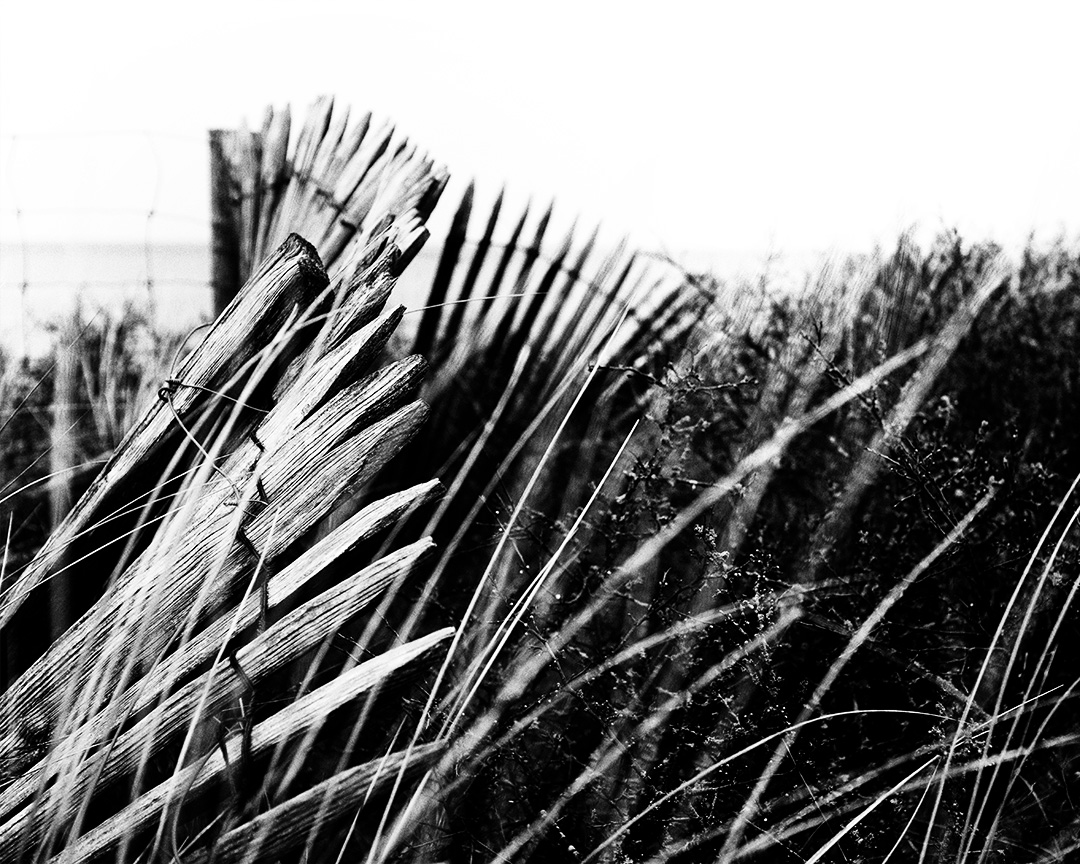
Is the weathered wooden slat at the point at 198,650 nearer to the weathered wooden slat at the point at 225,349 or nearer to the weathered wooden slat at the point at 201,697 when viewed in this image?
the weathered wooden slat at the point at 201,697

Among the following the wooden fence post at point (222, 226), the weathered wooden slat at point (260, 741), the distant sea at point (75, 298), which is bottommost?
the weathered wooden slat at point (260, 741)

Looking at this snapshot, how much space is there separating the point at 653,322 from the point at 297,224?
0.96 meters

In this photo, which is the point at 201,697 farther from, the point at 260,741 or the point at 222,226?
the point at 222,226

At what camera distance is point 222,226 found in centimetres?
267

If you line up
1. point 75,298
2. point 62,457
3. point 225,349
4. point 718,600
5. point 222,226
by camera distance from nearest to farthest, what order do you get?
point 225,349 → point 718,600 → point 62,457 → point 222,226 → point 75,298

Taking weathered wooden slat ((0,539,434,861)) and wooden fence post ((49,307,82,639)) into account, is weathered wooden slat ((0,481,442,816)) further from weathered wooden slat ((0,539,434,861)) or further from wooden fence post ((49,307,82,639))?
wooden fence post ((49,307,82,639))

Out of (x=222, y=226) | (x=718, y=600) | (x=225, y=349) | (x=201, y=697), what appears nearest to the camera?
(x=201, y=697)

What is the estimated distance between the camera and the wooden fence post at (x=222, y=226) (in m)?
2.59

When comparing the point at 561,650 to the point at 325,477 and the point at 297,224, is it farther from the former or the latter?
the point at 297,224

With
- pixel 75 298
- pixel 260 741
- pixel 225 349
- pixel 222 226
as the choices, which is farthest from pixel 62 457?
pixel 260 741

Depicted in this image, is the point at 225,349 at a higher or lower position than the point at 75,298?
higher

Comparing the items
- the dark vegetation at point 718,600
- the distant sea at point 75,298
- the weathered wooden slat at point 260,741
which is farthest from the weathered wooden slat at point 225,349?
the distant sea at point 75,298

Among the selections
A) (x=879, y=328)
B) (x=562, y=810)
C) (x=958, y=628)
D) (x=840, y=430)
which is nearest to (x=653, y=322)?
(x=840, y=430)

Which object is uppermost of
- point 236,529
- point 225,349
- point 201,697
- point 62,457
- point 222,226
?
point 222,226
